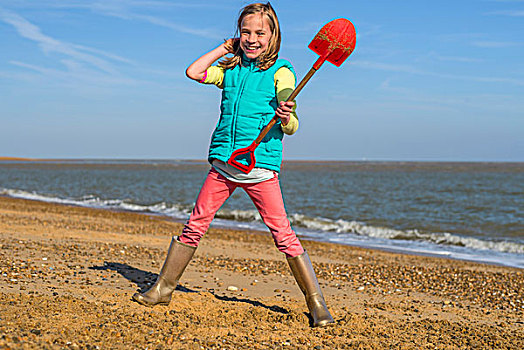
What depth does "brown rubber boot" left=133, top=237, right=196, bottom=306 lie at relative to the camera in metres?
4.09

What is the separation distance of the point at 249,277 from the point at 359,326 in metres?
2.50

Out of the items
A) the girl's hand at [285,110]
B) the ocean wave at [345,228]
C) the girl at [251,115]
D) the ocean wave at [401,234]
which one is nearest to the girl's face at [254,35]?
the girl at [251,115]

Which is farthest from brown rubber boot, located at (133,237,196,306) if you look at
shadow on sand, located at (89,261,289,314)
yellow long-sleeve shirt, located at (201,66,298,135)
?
yellow long-sleeve shirt, located at (201,66,298,135)

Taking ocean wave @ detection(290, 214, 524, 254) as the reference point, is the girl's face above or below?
above

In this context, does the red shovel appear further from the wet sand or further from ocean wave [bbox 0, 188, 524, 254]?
ocean wave [bbox 0, 188, 524, 254]

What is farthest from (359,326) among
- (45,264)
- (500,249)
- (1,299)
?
(500,249)

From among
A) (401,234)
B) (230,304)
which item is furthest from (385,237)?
(230,304)

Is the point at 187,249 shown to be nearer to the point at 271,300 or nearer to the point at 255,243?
the point at 271,300

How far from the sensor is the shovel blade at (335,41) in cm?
378

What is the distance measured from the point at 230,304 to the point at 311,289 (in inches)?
34.3

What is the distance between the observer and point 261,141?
380 centimetres

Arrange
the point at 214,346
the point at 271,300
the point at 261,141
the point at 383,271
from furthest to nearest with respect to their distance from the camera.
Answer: the point at 383,271 → the point at 271,300 → the point at 261,141 → the point at 214,346

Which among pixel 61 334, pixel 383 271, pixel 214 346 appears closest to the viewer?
pixel 61 334

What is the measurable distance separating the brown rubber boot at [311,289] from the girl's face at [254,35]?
1.70 metres
